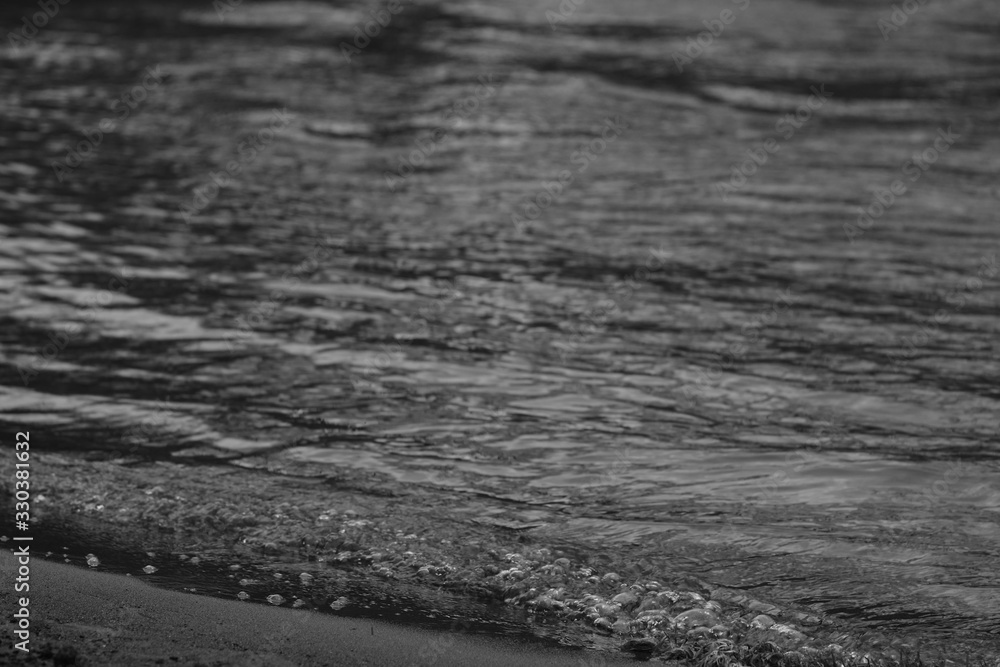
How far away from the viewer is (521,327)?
8.90 metres

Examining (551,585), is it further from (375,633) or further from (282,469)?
(282,469)

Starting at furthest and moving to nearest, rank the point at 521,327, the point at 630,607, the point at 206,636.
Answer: the point at 521,327, the point at 630,607, the point at 206,636

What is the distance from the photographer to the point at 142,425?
7094 mm

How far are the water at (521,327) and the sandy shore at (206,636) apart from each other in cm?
30

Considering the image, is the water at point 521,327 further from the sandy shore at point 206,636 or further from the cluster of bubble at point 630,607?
the sandy shore at point 206,636

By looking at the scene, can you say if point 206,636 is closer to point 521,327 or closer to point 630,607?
point 630,607

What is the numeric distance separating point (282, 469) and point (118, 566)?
4.32 ft

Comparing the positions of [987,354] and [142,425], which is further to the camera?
[987,354]

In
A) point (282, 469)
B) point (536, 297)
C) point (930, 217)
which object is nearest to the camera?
point (282, 469)

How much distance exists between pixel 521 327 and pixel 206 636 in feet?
14.9

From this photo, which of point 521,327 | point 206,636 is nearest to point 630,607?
point 206,636

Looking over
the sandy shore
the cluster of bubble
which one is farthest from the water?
the sandy shore

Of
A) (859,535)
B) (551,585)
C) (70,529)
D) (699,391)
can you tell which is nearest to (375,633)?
(551,585)

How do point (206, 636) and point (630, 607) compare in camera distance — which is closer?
point (206, 636)
